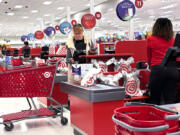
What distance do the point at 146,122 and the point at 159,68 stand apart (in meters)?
2.11

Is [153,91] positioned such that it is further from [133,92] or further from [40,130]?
[40,130]

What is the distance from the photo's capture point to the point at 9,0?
15.0 meters

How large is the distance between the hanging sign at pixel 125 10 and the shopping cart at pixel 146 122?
588 cm

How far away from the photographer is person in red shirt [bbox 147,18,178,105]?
306 centimetres

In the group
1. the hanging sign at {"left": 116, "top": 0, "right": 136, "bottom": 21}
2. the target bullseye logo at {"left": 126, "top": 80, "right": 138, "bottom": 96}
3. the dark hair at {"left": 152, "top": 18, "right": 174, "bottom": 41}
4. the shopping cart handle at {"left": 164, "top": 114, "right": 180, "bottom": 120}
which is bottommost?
the target bullseye logo at {"left": 126, "top": 80, "right": 138, "bottom": 96}

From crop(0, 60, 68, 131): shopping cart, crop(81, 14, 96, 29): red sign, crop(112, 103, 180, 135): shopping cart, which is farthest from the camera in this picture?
crop(81, 14, 96, 29): red sign

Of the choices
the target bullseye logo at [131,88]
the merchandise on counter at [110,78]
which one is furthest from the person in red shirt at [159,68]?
the target bullseye logo at [131,88]

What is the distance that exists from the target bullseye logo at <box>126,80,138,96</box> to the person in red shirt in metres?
0.72

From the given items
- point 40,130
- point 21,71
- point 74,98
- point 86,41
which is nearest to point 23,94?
point 21,71

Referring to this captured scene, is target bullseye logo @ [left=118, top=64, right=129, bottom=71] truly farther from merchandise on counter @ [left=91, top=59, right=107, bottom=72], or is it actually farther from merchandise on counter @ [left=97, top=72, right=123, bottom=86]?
merchandise on counter @ [left=97, top=72, right=123, bottom=86]

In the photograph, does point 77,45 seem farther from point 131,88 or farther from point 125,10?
point 125,10

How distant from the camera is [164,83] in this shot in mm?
3080

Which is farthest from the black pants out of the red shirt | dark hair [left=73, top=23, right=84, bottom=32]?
dark hair [left=73, top=23, right=84, bottom=32]

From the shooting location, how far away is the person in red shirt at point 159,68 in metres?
3.06
